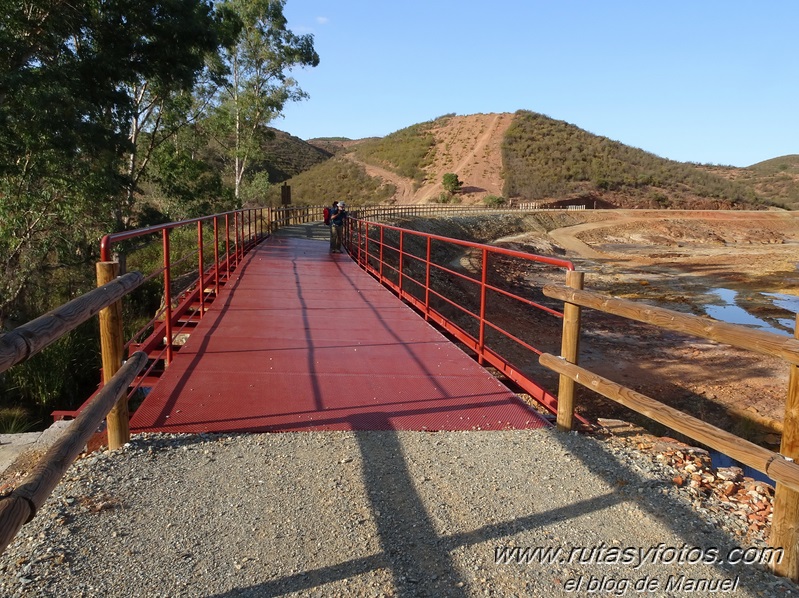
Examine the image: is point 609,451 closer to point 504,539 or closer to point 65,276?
point 504,539

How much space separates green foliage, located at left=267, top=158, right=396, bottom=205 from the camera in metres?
70.8

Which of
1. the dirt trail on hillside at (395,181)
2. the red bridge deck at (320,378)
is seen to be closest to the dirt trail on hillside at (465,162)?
the dirt trail on hillside at (395,181)

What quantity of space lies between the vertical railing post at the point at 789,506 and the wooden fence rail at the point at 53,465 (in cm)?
289

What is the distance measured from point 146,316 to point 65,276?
2.35m

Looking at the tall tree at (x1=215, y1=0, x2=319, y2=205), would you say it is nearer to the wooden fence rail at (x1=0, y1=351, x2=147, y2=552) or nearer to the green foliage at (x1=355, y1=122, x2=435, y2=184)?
the wooden fence rail at (x1=0, y1=351, x2=147, y2=552)

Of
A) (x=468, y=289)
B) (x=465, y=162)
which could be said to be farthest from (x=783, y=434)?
(x=465, y=162)

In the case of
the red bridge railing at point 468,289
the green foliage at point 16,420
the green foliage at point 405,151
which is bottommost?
the green foliage at point 16,420

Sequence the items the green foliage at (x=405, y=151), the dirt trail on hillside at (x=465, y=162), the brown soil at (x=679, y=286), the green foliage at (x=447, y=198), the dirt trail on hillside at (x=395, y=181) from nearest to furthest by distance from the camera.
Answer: the brown soil at (x=679, y=286) < the green foliage at (x=447, y=198) < the dirt trail on hillside at (x=465, y=162) < the dirt trail on hillside at (x=395, y=181) < the green foliage at (x=405, y=151)

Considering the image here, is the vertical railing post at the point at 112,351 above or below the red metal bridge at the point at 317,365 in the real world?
above

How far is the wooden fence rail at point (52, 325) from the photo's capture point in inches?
80.5

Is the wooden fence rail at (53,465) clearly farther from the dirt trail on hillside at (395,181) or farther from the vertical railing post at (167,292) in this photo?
the dirt trail on hillside at (395,181)

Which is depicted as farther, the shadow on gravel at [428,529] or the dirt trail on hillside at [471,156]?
the dirt trail on hillside at [471,156]

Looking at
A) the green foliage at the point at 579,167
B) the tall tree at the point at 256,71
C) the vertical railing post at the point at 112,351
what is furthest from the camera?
the green foliage at the point at 579,167

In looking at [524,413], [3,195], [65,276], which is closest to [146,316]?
[65,276]
